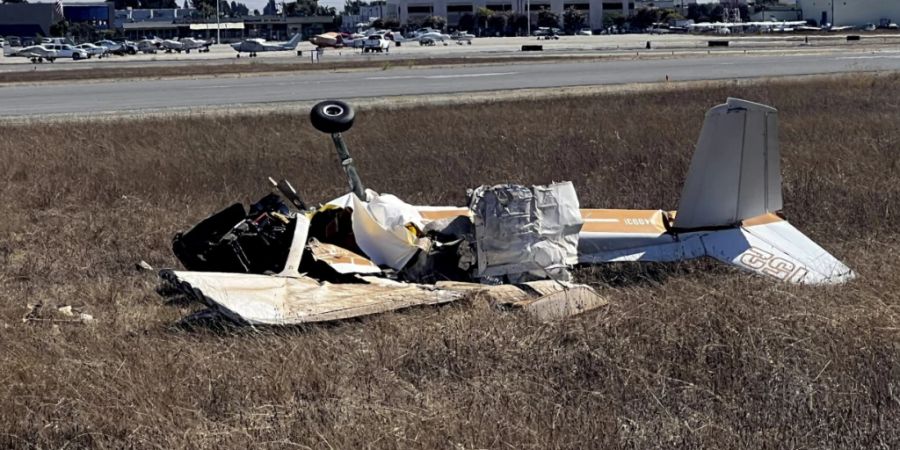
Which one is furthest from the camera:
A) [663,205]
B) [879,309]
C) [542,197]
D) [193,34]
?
[193,34]

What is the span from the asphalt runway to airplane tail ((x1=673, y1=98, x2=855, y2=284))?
813 inches

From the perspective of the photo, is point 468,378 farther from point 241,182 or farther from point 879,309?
point 241,182

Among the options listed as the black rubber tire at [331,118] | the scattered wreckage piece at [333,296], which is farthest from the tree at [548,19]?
the scattered wreckage piece at [333,296]

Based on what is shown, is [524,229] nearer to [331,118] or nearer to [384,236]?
[384,236]

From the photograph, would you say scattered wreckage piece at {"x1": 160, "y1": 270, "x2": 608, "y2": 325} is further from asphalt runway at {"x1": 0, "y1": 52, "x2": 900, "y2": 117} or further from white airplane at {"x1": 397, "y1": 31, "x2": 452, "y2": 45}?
white airplane at {"x1": 397, "y1": 31, "x2": 452, "y2": 45}

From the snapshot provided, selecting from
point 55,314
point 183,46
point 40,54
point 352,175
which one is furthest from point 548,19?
point 55,314

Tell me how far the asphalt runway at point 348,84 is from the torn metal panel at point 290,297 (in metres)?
20.4

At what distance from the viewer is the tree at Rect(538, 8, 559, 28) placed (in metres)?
164

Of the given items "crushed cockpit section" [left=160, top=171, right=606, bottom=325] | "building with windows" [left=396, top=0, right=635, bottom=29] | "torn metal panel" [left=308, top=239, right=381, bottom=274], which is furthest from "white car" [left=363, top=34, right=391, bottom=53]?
"building with windows" [left=396, top=0, right=635, bottom=29]

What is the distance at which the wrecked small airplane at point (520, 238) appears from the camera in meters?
6.93

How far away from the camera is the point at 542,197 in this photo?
702 centimetres

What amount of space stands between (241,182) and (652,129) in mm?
7172

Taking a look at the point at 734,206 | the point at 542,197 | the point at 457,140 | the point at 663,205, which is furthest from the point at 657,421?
the point at 457,140

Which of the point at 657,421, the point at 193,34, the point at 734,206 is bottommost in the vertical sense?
the point at 657,421
